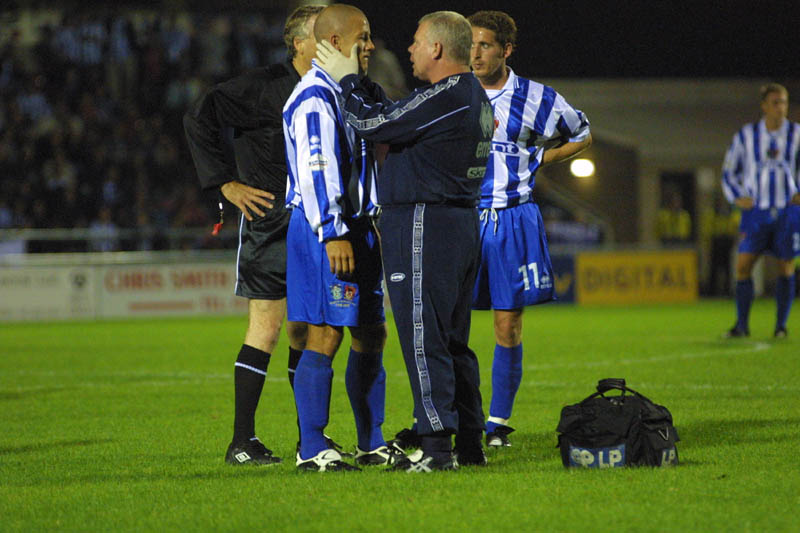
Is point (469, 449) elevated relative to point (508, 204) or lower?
lower

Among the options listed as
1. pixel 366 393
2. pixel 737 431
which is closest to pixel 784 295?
pixel 737 431

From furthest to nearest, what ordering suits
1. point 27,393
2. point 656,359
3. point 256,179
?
point 656,359, point 27,393, point 256,179

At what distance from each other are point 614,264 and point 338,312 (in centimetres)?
1716

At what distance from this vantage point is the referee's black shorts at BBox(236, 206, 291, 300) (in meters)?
5.40

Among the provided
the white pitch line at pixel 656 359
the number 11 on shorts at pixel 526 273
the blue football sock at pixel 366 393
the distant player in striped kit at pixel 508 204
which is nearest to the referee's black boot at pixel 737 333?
the white pitch line at pixel 656 359

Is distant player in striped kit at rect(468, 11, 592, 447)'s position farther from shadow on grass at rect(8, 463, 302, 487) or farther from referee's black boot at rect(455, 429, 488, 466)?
shadow on grass at rect(8, 463, 302, 487)

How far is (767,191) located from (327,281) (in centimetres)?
805

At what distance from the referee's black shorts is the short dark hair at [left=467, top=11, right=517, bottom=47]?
4.94ft

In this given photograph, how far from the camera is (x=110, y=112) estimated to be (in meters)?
22.7

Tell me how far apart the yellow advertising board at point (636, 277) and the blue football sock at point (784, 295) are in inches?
357

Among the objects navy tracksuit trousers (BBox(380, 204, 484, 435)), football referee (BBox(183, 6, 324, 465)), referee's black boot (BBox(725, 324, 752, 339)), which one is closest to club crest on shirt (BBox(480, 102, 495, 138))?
navy tracksuit trousers (BBox(380, 204, 484, 435))

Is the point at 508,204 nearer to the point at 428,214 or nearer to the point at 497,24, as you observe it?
the point at 497,24

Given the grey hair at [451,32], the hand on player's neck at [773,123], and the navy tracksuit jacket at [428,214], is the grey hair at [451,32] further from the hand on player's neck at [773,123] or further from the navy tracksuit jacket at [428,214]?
the hand on player's neck at [773,123]

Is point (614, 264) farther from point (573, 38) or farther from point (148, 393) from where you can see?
point (148, 393)
